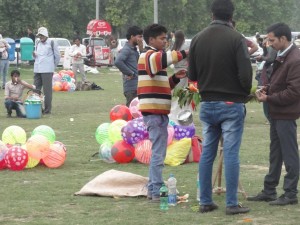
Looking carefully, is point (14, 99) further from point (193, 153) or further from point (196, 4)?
point (196, 4)

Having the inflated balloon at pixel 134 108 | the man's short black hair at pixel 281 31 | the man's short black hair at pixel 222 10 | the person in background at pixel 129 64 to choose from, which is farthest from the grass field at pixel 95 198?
the man's short black hair at pixel 222 10

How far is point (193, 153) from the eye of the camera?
39.3 feet

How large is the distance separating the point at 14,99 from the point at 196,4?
149 ft

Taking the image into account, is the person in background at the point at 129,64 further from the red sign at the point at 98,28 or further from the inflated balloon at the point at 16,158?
the red sign at the point at 98,28

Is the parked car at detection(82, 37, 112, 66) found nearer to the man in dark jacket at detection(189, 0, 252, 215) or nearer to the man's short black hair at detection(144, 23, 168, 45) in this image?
the man's short black hair at detection(144, 23, 168, 45)

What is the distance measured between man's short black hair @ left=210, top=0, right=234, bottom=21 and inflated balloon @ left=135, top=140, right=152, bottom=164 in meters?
3.88

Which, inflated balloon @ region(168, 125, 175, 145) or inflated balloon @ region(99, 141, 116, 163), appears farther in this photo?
inflated balloon @ region(99, 141, 116, 163)

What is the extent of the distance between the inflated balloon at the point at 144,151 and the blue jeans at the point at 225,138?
3419 mm

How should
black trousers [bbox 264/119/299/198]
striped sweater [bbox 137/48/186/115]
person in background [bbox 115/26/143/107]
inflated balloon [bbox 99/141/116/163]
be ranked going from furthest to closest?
person in background [bbox 115/26/143/107], inflated balloon [bbox 99/141/116/163], striped sweater [bbox 137/48/186/115], black trousers [bbox 264/119/299/198]

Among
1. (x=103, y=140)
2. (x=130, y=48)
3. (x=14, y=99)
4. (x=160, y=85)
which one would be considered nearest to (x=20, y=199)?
(x=160, y=85)

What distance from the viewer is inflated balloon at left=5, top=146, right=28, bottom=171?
11.3 metres

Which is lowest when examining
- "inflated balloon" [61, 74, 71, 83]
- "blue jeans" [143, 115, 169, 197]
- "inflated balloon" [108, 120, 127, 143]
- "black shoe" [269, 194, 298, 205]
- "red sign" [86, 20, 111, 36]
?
"inflated balloon" [61, 74, 71, 83]

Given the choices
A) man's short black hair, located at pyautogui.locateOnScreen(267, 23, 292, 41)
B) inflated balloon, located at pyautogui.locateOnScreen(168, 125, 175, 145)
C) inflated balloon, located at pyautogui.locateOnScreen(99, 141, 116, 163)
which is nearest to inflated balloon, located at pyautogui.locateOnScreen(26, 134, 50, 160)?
inflated balloon, located at pyautogui.locateOnScreen(99, 141, 116, 163)

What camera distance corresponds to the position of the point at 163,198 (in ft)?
29.0
